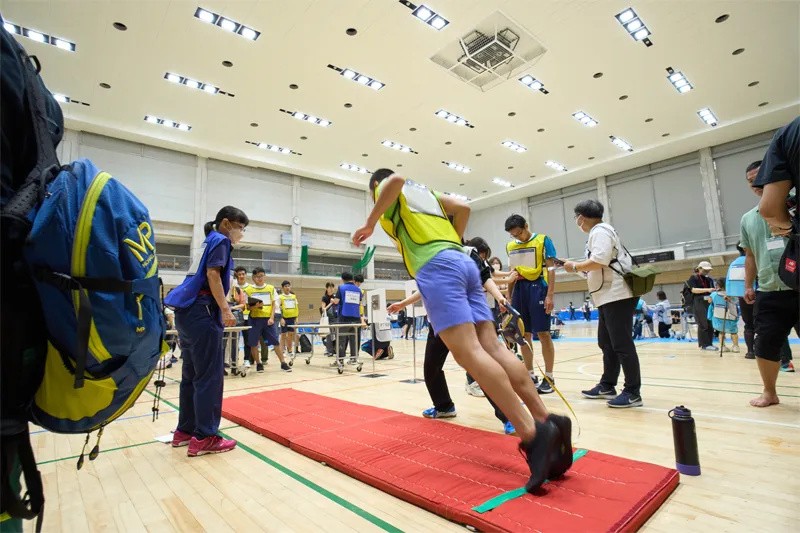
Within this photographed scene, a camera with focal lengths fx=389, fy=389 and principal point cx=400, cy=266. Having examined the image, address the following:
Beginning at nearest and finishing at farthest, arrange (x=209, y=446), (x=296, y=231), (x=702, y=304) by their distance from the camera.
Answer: (x=209, y=446) < (x=702, y=304) < (x=296, y=231)

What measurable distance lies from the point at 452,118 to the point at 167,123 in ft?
36.7

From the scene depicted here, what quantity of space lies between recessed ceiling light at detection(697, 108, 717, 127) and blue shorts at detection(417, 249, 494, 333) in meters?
18.8

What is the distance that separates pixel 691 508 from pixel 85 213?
83.5 inches

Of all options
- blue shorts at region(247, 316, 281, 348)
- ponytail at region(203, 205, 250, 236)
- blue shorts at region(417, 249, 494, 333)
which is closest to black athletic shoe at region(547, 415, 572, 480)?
blue shorts at region(417, 249, 494, 333)

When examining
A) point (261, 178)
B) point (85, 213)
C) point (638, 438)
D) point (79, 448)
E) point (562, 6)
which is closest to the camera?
point (85, 213)

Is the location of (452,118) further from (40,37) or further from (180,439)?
(180,439)

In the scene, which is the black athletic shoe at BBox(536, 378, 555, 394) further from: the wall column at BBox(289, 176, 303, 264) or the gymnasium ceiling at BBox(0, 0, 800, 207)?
the wall column at BBox(289, 176, 303, 264)

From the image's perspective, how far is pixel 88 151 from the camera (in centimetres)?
1528

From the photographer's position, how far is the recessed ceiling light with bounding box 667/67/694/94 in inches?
505

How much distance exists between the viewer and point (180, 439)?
254cm

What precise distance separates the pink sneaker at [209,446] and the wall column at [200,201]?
17.2 metres

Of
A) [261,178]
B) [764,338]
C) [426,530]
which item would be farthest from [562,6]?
[261,178]

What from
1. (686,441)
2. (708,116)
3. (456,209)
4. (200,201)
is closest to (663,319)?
(686,441)

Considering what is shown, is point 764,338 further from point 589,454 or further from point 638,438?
point 589,454
